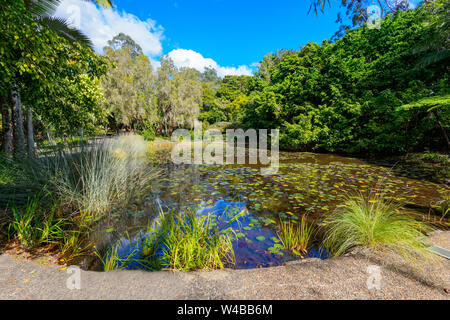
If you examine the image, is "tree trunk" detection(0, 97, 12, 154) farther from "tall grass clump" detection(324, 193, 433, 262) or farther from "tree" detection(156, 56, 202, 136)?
"tree" detection(156, 56, 202, 136)

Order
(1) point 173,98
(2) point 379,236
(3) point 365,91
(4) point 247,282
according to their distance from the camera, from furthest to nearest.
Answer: (1) point 173,98 → (3) point 365,91 → (2) point 379,236 → (4) point 247,282

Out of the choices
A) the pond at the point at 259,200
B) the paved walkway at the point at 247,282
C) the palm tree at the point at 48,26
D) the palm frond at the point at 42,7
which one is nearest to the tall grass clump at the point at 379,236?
the paved walkway at the point at 247,282

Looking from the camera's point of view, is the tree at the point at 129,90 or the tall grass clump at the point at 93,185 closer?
the tall grass clump at the point at 93,185

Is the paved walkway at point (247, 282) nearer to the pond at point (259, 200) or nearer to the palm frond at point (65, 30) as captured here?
the pond at point (259, 200)

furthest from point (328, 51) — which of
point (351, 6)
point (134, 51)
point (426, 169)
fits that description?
point (134, 51)

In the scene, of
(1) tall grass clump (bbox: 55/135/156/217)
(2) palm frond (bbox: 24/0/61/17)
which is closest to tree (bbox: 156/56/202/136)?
(2) palm frond (bbox: 24/0/61/17)

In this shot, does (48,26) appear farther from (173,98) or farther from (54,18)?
(173,98)

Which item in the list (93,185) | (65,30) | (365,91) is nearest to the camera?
(93,185)

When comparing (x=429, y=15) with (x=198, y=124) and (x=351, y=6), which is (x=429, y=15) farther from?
(x=198, y=124)

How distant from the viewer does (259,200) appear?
13.5 feet

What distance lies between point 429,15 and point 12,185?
1580cm

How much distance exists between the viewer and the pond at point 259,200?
2.60 m

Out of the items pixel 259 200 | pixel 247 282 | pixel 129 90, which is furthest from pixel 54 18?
pixel 129 90

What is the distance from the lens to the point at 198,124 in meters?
24.4
